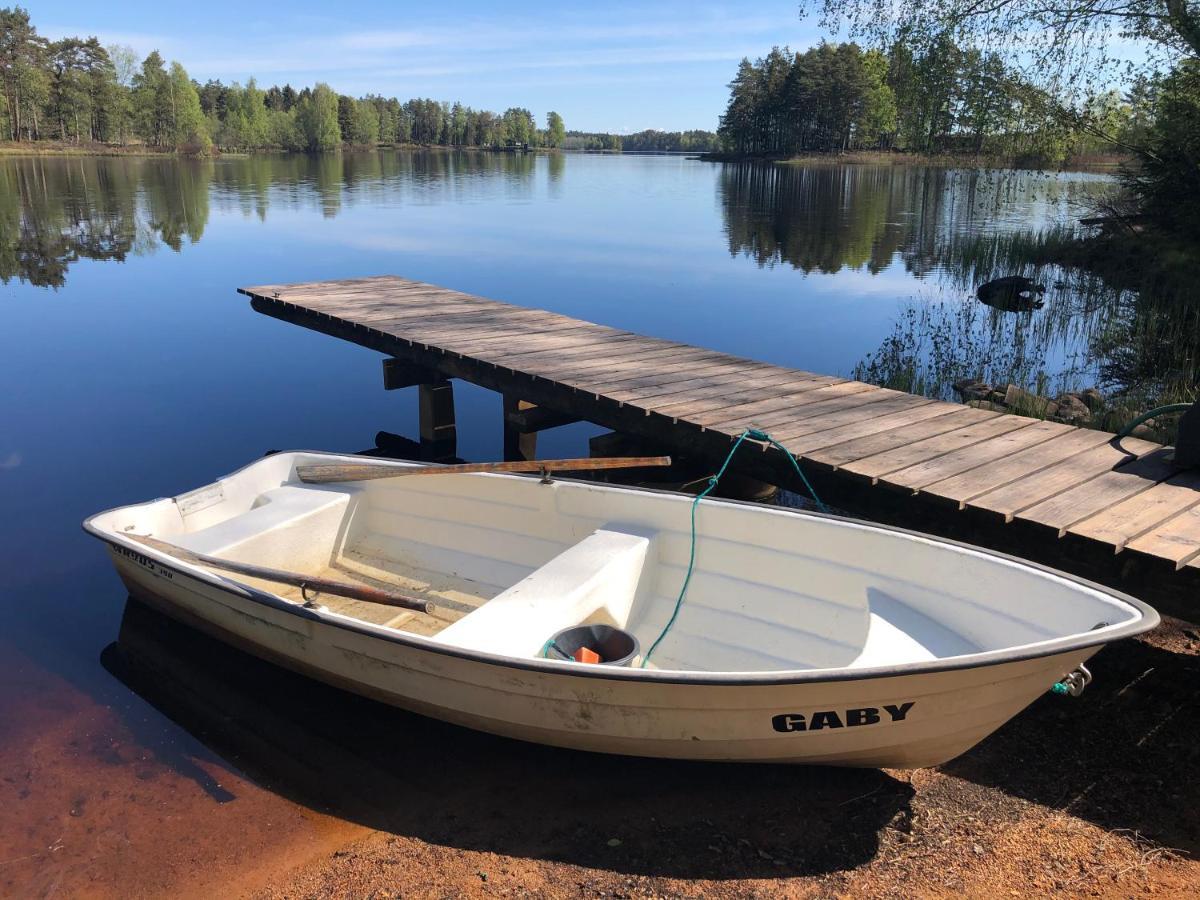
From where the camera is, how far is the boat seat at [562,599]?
418 centimetres

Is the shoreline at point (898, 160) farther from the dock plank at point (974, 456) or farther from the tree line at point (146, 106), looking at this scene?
the tree line at point (146, 106)

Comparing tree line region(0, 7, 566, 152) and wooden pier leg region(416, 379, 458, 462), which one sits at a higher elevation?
tree line region(0, 7, 566, 152)

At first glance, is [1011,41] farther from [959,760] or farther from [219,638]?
[219,638]

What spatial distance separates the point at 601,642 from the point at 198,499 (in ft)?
10.4

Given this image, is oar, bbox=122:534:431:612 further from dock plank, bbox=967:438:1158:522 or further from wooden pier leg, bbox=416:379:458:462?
wooden pier leg, bbox=416:379:458:462

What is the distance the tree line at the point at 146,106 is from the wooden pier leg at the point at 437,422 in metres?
77.2

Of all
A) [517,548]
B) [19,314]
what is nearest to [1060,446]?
[517,548]

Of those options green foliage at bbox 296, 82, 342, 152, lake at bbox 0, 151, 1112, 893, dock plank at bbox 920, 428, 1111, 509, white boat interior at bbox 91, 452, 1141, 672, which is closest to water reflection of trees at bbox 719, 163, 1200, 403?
lake at bbox 0, 151, 1112, 893

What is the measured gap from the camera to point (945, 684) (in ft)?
11.2

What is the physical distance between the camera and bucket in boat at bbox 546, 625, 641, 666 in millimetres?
4355

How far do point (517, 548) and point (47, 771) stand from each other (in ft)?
9.13

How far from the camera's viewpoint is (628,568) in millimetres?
4805

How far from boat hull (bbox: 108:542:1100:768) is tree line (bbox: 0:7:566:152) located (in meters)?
82.4

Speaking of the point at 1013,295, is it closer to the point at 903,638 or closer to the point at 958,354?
the point at 958,354
